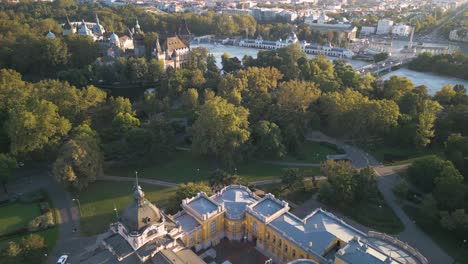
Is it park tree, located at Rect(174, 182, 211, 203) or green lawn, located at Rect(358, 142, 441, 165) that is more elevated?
park tree, located at Rect(174, 182, 211, 203)

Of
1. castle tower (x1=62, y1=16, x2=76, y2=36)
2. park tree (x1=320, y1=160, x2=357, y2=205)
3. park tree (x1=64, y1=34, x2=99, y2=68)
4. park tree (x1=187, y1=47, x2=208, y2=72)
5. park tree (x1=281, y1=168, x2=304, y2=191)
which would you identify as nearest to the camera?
park tree (x1=320, y1=160, x2=357, y2=205)

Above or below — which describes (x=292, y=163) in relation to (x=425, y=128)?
below

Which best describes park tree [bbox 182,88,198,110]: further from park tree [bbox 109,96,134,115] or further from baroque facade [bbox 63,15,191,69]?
baroque facade [bbox 63,15,191,69]

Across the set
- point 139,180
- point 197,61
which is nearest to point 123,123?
point 139,180

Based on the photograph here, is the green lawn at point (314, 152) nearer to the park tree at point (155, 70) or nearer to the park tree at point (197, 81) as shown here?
the park tree at point (197, 81)

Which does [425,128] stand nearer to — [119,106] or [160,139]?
[160,139]

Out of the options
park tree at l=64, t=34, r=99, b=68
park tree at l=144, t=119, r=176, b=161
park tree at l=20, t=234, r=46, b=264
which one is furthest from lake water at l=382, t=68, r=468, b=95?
park tree at l=20, t=234, r=46, b=264

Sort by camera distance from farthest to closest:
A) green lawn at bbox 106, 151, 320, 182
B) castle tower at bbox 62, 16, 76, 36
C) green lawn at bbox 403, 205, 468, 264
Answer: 1. castle tower at bbox 62, 16, 76, 36
2. green lawn at bbox 106, 151, 320, 182
3. green lawn at bbox 403, 205, 468, 264
